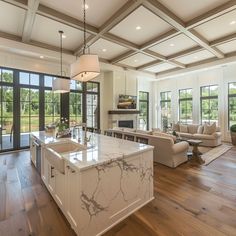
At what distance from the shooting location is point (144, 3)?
329 cm

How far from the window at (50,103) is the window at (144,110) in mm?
4916

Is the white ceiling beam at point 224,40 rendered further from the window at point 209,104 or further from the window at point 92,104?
the window at point 92,104

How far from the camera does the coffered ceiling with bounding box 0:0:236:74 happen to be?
3.47m

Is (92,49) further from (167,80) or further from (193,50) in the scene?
(167,80)

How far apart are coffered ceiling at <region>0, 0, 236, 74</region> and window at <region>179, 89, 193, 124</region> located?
8.51ft

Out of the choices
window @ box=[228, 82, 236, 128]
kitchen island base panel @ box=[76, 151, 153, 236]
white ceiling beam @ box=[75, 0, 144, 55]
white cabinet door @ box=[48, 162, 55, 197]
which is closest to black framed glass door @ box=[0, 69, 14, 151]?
white ceiling beam @ box=[75, 0, 144, 55]

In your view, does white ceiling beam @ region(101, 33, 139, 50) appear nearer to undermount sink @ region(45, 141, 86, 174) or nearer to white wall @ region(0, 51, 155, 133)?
white wall @ region(0, 51, 155, 133)

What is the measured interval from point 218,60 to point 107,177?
7278 mm

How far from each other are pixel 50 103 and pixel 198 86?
7139 mm

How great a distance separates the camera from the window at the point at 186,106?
28.3ft

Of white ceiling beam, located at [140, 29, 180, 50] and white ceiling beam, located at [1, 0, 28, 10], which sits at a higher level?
white ceiling beam, located at [140, 29, 180, 50]

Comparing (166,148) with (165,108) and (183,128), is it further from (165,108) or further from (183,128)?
(165,108)

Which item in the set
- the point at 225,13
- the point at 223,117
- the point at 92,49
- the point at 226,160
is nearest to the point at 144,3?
the point at 225,13

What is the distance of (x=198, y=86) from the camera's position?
8.25 meters
